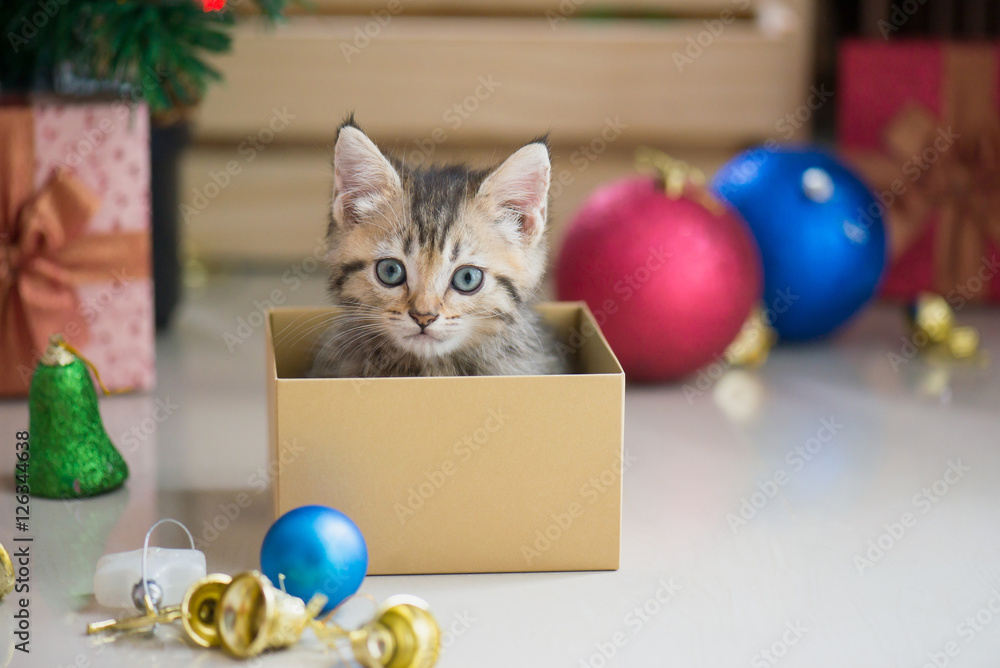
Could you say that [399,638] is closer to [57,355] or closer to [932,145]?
[57,355]

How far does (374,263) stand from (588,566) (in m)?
0.39

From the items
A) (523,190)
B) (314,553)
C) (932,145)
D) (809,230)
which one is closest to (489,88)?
(809,230)

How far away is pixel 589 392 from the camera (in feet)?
3.34

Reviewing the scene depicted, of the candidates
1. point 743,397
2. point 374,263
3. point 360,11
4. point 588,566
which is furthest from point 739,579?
point 360,11

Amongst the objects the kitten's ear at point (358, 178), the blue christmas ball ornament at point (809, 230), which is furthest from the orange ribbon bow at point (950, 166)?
the kitten's ear at point (358, 178)

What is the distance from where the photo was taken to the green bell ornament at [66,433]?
45.7 inches

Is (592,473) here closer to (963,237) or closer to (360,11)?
(963,237)

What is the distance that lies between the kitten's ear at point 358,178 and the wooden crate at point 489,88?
43.8 inches

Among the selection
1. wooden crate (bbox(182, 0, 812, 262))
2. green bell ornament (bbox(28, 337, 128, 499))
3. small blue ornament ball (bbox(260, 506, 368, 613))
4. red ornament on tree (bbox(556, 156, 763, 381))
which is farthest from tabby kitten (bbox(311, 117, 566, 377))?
wooden crate (bbox(182, 0, 812, 262))

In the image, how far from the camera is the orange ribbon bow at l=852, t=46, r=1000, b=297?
1.94 metres

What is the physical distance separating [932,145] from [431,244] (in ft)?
4.26

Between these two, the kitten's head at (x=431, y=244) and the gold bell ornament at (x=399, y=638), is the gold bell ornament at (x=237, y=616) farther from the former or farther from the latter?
the kitten's head at (x=431, y=244)

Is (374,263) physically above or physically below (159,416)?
above

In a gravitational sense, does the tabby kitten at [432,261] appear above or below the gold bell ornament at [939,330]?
above
